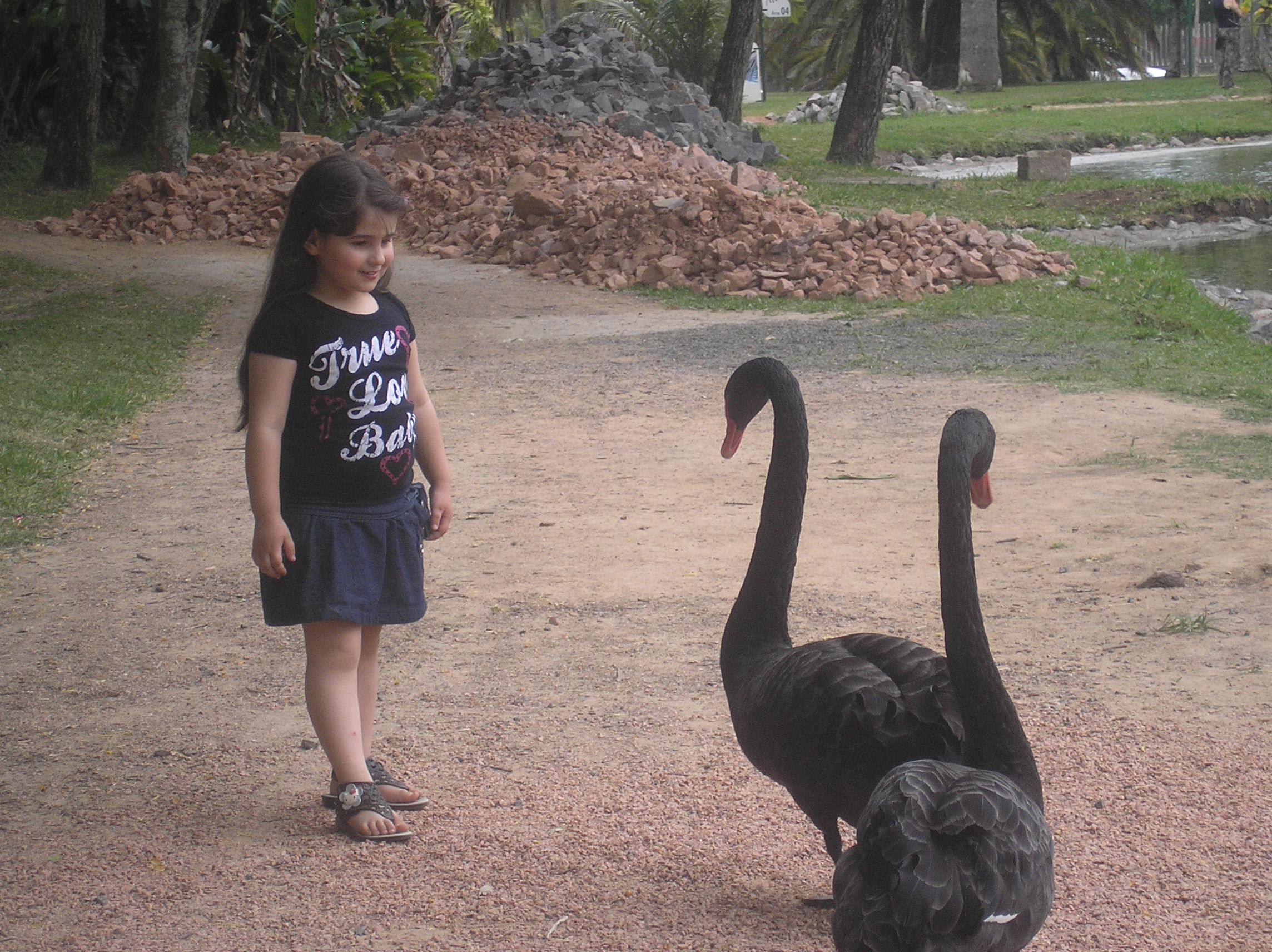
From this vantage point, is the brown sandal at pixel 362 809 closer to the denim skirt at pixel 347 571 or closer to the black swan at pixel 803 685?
the denim skirt at pixel 347 571

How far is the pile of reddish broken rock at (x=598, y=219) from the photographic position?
38.1 feet

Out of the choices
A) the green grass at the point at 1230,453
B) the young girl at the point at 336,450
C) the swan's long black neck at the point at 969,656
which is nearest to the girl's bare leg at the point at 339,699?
Result: the young girl at the point at 336,450

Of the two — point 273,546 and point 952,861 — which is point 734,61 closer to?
point 273,546

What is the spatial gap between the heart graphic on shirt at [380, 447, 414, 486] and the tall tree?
1480 cm

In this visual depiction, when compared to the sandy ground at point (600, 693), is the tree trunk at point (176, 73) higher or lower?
higher

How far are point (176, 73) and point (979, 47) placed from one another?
2938 centimetres

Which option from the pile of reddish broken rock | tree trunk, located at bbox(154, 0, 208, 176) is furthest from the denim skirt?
tree trunk, located at bbox(154, 0, 208, 176)

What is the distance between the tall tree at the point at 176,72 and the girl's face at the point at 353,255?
14.6 m

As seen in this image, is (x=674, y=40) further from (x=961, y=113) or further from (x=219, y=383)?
(x=219, y=383)

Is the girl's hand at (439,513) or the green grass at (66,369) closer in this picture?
the girl's hand at (439,513)

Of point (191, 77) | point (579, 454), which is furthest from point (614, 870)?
point (191, 77)

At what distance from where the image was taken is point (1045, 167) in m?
19.5

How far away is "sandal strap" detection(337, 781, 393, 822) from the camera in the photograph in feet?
10.1

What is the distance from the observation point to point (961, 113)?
105ft
